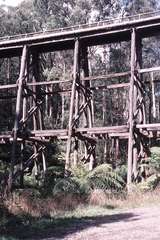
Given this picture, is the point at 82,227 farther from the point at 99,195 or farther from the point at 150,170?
the point at 150,170

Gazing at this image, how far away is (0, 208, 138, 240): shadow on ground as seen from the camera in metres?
9.60

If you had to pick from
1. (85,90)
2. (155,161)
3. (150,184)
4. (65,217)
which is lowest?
(65,217)

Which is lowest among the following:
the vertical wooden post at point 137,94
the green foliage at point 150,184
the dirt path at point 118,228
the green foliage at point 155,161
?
the dirt path at point 118,228

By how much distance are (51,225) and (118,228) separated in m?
1.69

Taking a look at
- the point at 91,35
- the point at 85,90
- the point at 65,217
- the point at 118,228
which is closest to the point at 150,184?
the point at 85,90

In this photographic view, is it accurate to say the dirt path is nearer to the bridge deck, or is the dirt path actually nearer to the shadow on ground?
the shadow on ground

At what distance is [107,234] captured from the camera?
9305mm

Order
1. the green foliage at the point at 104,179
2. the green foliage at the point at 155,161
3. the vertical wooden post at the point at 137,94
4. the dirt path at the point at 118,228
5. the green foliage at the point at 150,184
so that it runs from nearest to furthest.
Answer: the dirt path at the point at 118,228 → the green foliage at the point at 104,179 → the green foliage at the point at 150,184 → the green foliage at the point at 155,161 → the vertical wooden post at the point at 137,94

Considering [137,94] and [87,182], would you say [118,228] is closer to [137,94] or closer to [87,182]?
[87,182]

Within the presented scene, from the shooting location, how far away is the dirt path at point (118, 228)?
9047 mm

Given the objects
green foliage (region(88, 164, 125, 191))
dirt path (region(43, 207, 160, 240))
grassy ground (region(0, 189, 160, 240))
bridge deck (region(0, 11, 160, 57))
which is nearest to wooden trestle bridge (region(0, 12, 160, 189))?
bridge deck (region(0, 11, 160, 57))

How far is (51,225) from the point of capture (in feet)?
35.5

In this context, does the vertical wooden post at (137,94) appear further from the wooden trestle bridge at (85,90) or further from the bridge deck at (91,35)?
the bridge deck at (91,35)

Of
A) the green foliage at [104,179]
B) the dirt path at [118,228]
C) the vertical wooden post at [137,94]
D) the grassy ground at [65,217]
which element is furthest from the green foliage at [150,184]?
the dirt path at [118,228]
